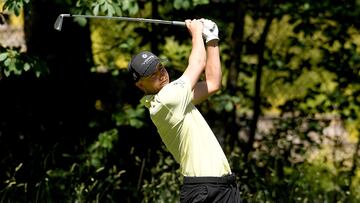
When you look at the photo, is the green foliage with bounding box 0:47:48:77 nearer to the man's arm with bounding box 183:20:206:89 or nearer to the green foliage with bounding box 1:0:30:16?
the green foliage with bounding box 1:0:30:16

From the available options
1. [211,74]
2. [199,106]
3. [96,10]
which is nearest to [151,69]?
[211,74]

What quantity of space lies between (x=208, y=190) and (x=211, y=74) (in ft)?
2.07

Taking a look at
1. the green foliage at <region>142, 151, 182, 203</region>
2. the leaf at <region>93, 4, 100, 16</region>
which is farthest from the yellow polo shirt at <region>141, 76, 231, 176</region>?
the green foliage at <region>142, 151, 182, 203</region>

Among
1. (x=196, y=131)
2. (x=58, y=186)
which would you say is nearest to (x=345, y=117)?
(x=58, y=186)

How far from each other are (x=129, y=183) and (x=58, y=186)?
0.86m

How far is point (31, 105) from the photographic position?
798cm

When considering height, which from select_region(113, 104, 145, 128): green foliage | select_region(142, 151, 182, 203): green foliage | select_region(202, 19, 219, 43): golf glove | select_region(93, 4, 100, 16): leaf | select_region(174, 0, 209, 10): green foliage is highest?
select_region(174, 0, 209, 10): green foliage

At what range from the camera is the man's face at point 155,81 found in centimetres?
463

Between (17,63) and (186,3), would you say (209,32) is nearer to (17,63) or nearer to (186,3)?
(186,3)

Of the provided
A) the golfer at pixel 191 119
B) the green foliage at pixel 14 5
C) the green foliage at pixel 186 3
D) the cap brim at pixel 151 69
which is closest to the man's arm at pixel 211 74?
the golfer at pixel 191 119

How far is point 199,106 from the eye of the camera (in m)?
8.03

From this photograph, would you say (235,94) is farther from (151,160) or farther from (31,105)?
(31,105)

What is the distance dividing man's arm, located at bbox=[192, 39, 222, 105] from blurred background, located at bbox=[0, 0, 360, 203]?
2.47 meters

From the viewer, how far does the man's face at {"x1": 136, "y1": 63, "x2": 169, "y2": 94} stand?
15.2 ft
